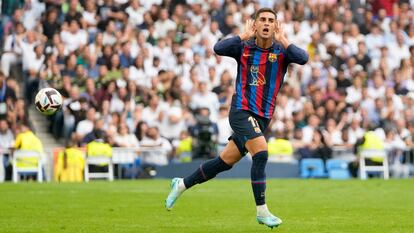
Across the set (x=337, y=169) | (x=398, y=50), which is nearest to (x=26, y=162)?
(x=337, y=169)

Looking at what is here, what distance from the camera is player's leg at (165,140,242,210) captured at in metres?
13.2

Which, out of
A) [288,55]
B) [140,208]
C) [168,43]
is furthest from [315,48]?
[288,55]

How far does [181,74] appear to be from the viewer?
29656 mm

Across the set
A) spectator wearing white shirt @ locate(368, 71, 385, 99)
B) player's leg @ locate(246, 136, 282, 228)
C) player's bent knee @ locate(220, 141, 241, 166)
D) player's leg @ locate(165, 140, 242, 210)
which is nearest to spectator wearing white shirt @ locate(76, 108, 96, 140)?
spectator wearing white shirt @ locate(368, 71, 385, 99)

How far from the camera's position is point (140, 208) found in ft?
52.5

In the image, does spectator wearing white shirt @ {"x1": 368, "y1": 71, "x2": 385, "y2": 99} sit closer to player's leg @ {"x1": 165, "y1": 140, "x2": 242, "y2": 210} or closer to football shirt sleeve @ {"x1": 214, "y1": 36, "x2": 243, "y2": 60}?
player's leg @ {"x1": 165, "y1": 140, "x2": 242, "y2": 210}

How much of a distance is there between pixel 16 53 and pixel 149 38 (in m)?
3.94

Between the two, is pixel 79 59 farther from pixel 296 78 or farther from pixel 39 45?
pixel 296 78

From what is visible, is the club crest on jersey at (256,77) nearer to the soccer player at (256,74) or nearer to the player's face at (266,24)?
the soccer player at (256,74)

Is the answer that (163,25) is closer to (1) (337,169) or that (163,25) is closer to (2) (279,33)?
(1) (337,169)

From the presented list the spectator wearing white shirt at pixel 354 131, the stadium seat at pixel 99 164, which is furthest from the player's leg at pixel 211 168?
the spectator wearing white shirt at pixel 354 131

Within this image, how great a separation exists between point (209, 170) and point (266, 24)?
1.90m

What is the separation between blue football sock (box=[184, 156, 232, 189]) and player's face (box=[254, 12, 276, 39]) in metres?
1.60

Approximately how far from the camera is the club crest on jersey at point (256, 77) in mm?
13047
